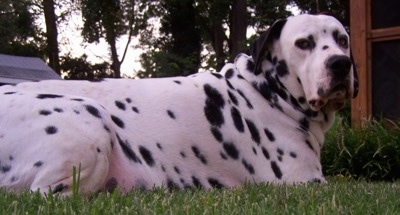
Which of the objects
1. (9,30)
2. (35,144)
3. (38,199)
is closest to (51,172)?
(35,144)

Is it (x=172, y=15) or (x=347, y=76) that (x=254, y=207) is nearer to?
(x=347, y=76)

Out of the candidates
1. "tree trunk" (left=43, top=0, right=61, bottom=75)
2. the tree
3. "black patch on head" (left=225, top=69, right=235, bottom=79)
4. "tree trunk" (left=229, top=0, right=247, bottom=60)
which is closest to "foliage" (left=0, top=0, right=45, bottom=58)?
"tree trunk" (left=43, top=0, right=61, bottom=75)

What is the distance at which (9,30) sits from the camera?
85.6ft

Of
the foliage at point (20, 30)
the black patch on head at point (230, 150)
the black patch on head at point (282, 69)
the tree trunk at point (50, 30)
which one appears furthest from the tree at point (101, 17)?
the black patch on head at point (230, 150)

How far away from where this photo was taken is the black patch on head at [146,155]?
408 centimetres

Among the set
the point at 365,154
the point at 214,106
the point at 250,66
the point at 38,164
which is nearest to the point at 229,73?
the point at 250,66

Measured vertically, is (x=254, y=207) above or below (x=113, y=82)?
below

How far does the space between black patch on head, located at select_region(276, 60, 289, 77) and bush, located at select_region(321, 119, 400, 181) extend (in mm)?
A: 2378

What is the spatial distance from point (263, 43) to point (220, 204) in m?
2.18

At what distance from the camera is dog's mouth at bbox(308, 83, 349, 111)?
175 inches

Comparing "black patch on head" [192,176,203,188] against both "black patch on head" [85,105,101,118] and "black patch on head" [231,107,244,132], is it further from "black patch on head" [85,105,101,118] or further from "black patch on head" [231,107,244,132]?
"black patch on head" [85,105,101,118]

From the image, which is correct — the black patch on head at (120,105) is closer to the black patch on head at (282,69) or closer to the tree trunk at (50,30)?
the black patch on head at (282,69)

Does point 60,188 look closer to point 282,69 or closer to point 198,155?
point 198,155

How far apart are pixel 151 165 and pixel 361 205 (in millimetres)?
1594
